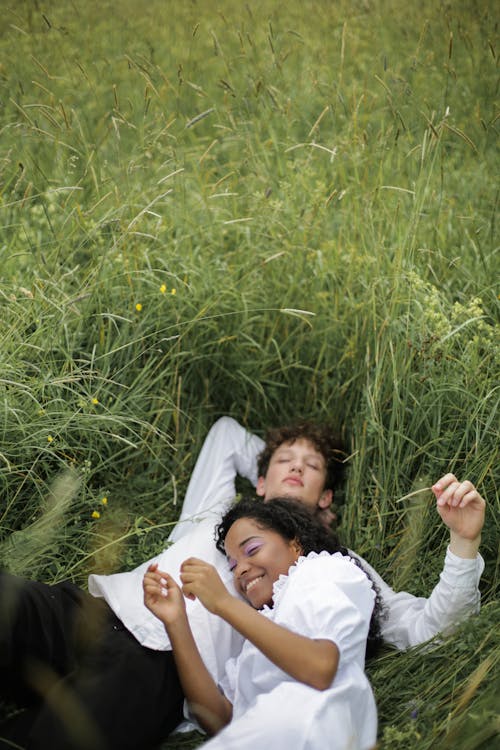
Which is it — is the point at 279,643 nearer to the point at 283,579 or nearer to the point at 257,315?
the point at 283,579

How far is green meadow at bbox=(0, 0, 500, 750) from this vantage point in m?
2.79

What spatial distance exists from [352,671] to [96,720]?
2.28 feet

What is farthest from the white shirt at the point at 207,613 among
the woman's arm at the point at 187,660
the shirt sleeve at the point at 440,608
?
the woman's arm at the point at 187,660

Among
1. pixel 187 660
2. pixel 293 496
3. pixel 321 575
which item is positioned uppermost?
pixel 321 575

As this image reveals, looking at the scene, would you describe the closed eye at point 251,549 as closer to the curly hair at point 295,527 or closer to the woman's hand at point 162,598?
the curly hair at point 295,527

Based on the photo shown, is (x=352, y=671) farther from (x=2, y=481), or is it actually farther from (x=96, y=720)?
(x=2, y=481)

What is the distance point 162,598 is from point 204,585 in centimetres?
17

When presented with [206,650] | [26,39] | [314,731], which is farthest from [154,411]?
[26,39]

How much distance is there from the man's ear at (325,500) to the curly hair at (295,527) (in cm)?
23

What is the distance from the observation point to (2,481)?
9.04 feet

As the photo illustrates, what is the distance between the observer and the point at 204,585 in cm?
221

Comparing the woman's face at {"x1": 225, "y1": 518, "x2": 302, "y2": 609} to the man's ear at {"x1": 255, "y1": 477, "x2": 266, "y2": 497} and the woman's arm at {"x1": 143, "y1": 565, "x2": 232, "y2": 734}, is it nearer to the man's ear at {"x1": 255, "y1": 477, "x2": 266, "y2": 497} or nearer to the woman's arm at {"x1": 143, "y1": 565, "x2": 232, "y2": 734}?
the woman's arm at {"x1": 143, "y1": 565, "x2": 232, "y2": 734}

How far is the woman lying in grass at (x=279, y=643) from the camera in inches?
76.8

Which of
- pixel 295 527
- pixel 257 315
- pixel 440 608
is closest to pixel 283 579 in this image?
pixel 295 527
